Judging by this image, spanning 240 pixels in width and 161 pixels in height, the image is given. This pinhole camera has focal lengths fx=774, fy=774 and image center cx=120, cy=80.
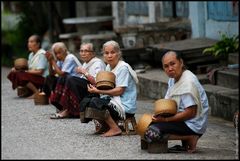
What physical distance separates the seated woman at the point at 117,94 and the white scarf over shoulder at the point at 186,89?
1.39 metres

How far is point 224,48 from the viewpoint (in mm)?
15234

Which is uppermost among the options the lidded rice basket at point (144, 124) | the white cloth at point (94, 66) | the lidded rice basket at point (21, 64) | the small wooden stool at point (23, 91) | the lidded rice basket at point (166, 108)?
the white cloth at point (94, 66)

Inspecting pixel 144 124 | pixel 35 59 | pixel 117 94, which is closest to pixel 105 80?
pixel 117 94

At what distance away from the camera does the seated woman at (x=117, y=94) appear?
10336 mm

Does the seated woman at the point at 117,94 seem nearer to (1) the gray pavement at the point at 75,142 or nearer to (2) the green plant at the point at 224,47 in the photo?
(1) the gray pavement at the point at 75,142

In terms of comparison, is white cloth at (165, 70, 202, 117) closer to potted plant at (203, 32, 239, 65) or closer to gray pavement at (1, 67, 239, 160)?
gray pavement at (1, 67, 239, 160)

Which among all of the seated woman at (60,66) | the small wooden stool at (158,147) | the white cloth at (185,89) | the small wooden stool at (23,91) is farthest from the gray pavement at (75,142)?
the small wooden stool at (23,91)

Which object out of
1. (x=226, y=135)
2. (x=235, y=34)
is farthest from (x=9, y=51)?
(x=226, y=135)

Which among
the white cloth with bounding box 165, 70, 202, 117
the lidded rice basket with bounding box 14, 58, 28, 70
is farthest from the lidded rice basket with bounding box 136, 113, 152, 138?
the lidded rice basket with bounding box 14, 58, 28, 70

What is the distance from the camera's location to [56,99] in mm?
12570

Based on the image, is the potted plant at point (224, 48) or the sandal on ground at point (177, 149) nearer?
the sandal on ground at point (177, 149)

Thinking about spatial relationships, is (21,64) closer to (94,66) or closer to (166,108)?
(94,66)

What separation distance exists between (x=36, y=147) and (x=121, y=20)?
15.9 metres

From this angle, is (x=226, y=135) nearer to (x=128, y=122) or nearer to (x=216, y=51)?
(x=128, y=122)
